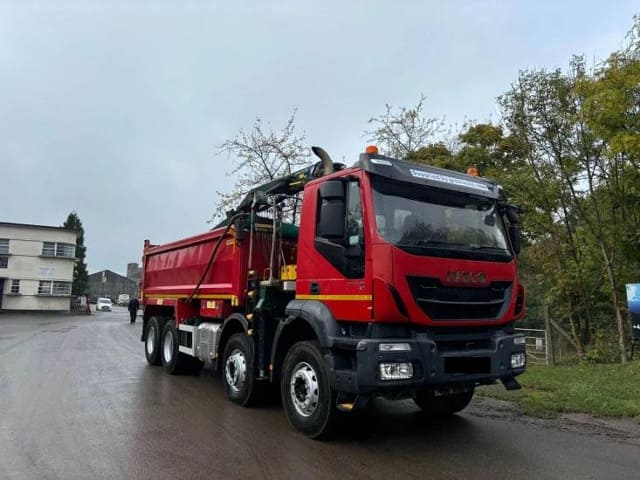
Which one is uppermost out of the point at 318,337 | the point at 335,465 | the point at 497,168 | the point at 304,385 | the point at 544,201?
the point at 497,168

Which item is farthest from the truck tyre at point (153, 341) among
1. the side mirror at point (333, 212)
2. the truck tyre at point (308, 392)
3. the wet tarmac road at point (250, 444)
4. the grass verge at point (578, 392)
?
the side mirror at point (333, 212)

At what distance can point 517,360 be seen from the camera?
19.2 feet

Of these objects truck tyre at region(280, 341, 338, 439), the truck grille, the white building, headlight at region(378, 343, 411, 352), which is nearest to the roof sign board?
the truck grille

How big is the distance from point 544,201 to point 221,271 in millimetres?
10600

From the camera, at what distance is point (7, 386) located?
841cm

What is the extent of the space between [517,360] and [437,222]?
1.91 meters

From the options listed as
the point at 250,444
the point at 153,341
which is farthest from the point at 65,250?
the point at 250,444

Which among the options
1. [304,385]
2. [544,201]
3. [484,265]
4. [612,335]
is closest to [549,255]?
[544,201]

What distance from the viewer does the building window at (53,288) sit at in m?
42.4

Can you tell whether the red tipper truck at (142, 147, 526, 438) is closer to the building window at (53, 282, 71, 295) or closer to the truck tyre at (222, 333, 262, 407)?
the truck tyre at (222, 333, 262, 407)

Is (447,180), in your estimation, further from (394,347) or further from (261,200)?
(261,200)

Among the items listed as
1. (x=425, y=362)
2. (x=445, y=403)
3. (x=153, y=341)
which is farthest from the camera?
(x=153, y=341)

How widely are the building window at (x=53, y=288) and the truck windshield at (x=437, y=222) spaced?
44.2 m

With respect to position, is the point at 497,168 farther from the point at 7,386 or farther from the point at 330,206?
the point at 7,386
